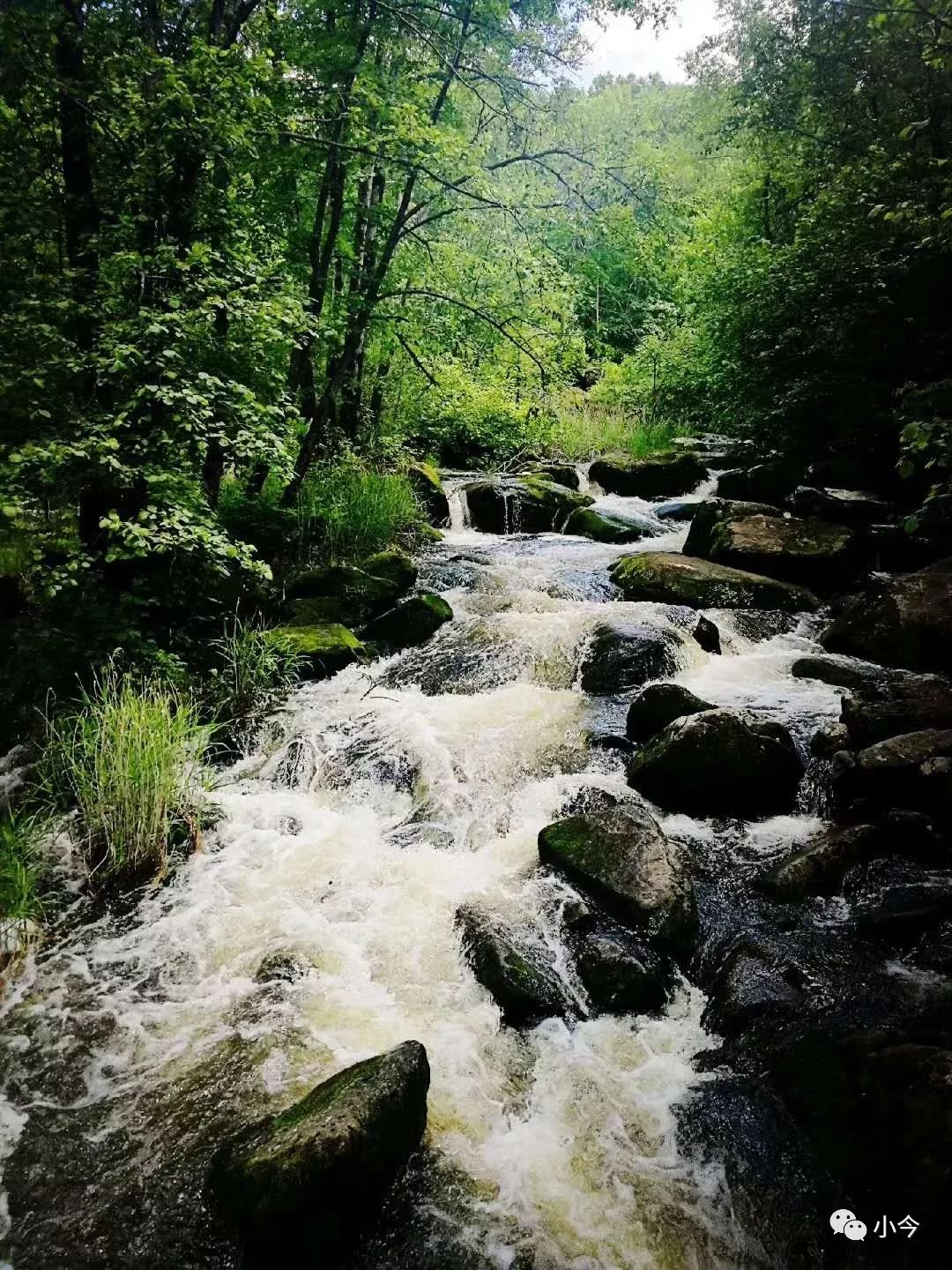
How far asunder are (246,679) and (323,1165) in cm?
Result: 464

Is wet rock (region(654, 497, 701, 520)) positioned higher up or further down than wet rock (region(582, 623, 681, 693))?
higher up

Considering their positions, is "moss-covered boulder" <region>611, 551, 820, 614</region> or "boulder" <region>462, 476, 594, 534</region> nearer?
"moss-covered boulder" <region>611, 551, 820, 614</region>

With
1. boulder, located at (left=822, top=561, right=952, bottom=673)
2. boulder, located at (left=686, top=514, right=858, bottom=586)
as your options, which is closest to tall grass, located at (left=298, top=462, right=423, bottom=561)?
boulder, located at (left=686, top=514, right=858, bottom=586)

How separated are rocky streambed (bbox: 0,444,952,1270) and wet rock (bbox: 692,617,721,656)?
30 cm

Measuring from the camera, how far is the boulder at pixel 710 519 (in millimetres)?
9922

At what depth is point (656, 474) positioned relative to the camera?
13984 mm

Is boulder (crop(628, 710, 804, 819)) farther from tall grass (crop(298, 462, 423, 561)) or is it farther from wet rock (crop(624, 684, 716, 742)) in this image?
tall grass (crop(298, 462, 423, 561))

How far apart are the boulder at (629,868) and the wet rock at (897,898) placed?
0.99m

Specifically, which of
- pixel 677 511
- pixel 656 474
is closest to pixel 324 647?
pixel 677 511

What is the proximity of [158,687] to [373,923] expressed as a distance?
2784 mm

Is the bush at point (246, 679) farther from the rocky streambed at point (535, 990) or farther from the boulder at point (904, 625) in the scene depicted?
the boulder at point (904, 625)

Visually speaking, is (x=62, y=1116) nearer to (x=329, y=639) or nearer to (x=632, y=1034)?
(x=632, y=1034)

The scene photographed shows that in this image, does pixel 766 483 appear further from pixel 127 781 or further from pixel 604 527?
pixel 127 781

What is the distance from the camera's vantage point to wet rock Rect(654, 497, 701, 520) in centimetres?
1259
